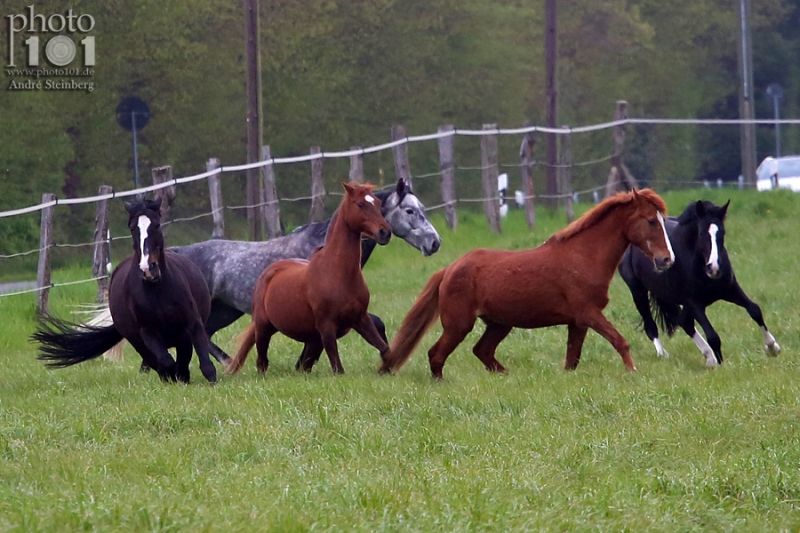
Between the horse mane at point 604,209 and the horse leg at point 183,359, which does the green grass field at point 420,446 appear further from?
the horse mane at point 604,209

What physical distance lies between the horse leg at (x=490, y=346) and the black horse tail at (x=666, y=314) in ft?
6.40

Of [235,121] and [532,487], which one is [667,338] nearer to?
[532,487]

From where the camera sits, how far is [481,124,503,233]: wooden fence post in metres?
21.8

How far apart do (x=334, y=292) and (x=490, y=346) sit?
4.36 ft

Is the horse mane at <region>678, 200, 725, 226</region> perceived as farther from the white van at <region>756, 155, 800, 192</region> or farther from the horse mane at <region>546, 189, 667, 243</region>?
the white van at <region>756, 155, 800, 192</region>

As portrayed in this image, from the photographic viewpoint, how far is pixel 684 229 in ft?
33.9

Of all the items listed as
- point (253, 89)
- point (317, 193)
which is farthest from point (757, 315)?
point (253, 89)

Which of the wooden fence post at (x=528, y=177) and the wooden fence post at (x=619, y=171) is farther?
the wooden fence post at (x=528, y=177)

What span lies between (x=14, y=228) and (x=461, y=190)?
16754 millimetres

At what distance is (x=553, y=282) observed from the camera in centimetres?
934

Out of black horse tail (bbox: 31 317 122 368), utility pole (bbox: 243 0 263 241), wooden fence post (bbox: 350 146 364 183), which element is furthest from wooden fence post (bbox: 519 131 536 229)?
black horse tail (bbox: 31 317 122 368)

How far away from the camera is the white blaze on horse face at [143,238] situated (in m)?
9.04

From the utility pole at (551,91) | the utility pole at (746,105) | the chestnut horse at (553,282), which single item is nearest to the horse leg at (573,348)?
the chestnut horse at (553,282)

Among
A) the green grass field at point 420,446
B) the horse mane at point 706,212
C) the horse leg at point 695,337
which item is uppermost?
the horse mane at point 706,212
